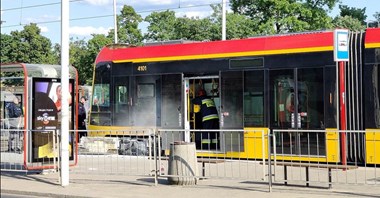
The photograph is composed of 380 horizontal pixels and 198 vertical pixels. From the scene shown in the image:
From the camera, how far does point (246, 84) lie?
1630 cm

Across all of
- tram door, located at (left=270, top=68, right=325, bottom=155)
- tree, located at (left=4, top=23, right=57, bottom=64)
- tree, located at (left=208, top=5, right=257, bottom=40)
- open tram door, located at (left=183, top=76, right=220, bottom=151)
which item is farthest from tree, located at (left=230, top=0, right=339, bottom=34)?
tram door, located at (left=270, top=68, right=325, bottom=155)

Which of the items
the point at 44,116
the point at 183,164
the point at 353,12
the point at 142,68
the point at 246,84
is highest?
the point at 353,12

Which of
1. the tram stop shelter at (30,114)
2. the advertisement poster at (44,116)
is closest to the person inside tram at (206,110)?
the tram stop shelter at (30,114)

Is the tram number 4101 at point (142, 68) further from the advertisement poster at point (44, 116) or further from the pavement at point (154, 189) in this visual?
the pavement at point (154, 189)

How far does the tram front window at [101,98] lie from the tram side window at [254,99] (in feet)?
16.2

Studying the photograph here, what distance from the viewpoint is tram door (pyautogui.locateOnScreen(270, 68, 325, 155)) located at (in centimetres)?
1466

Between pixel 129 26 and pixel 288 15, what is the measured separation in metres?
11.8

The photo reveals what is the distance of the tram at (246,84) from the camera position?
47.8 feet

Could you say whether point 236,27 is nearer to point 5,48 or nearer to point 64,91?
point 5,48

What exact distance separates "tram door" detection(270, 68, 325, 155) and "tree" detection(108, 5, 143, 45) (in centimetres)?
2774

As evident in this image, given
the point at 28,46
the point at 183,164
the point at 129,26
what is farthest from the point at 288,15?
the point at 183,164

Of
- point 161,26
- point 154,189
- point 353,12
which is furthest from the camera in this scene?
point 353,12

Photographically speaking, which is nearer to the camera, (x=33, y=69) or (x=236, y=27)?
(x=33, y=69)

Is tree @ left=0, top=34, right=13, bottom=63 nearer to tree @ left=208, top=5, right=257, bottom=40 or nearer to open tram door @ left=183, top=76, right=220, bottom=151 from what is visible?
tree @ left=208, top=5, right=257, bottom=40
